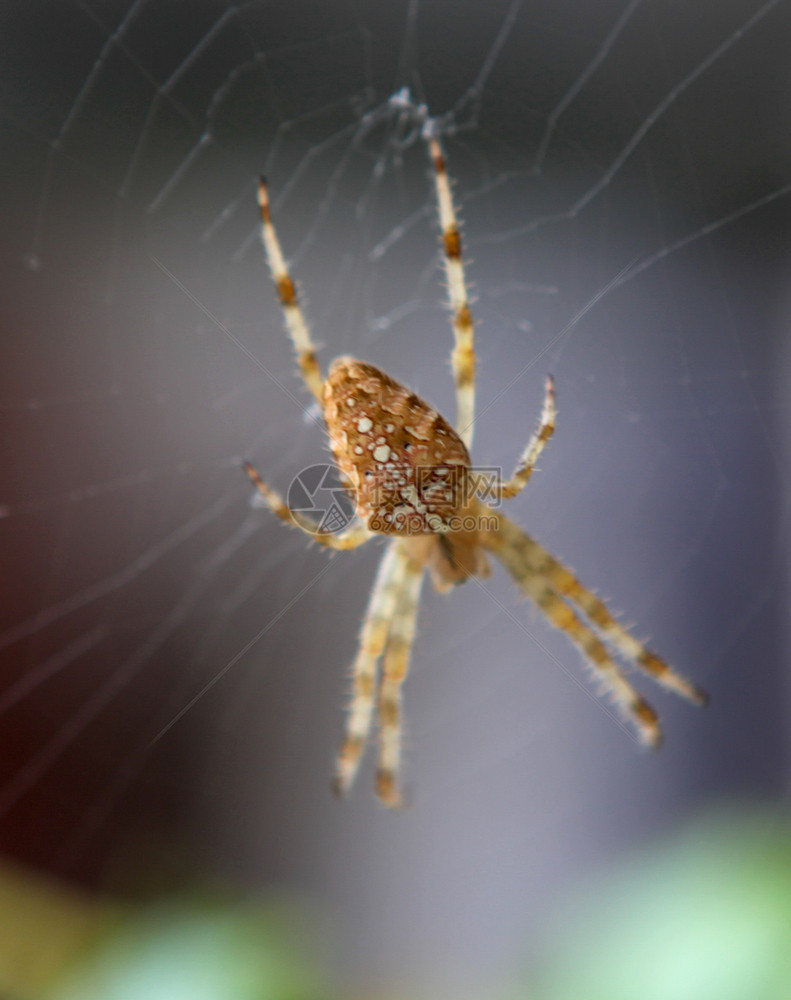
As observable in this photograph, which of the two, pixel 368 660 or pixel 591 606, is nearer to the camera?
A: pixel 591 606

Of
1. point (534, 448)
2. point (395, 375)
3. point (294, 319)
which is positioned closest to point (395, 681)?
point (534, 448)

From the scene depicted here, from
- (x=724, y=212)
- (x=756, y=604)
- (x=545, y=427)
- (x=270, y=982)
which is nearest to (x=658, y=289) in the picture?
(x=724, y=212)

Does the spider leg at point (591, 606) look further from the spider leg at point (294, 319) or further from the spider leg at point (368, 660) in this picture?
the spider leg at point (294, 319)

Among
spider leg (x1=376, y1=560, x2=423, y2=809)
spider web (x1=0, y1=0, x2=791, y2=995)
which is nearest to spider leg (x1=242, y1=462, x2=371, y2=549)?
spider leg (x1=376, y1=560, x2=423, y2=809)
